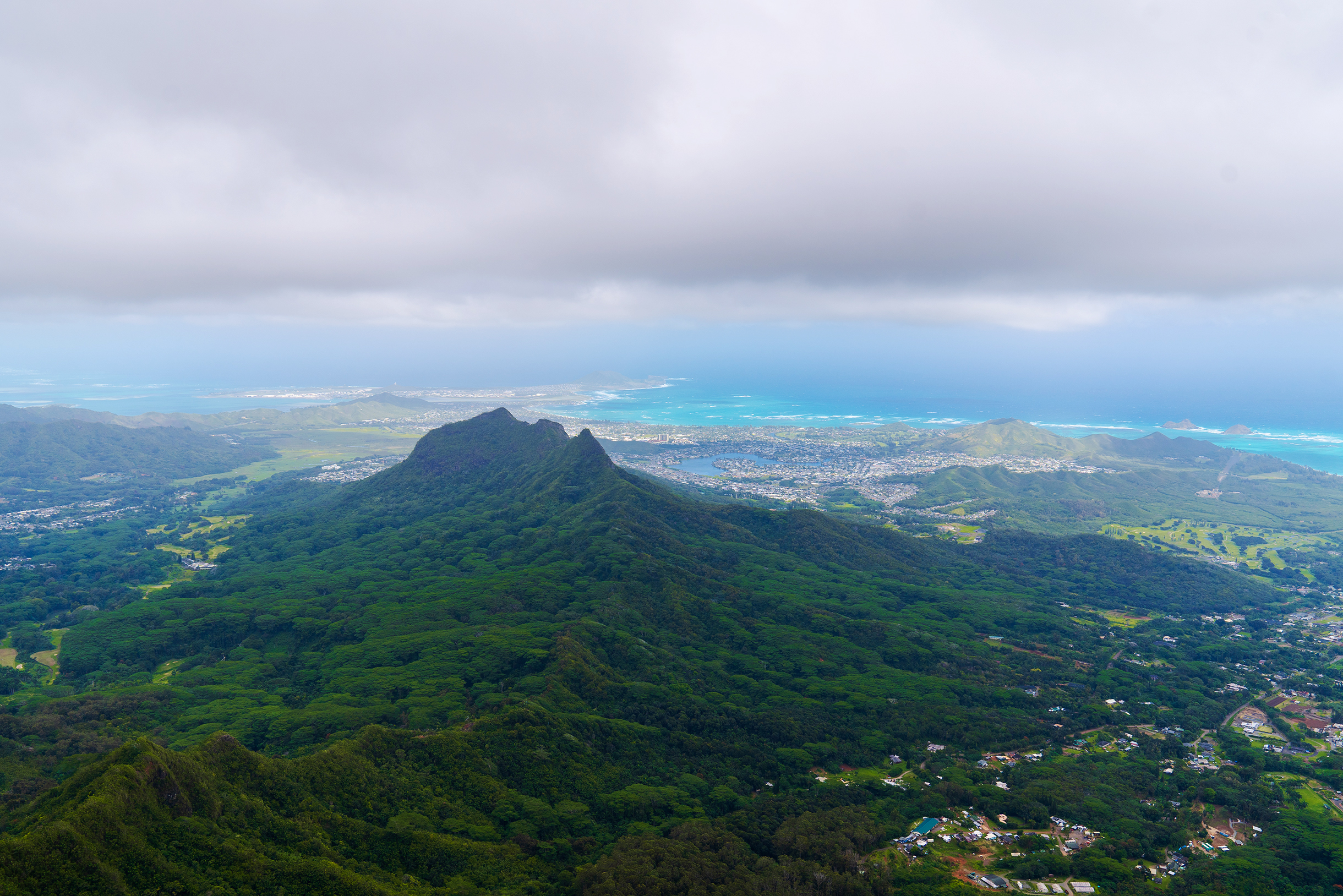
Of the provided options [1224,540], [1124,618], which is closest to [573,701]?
[1124,618]

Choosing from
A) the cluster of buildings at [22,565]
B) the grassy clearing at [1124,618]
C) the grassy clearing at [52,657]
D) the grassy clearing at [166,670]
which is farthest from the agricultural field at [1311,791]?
the cluster of buildings at [22,565]

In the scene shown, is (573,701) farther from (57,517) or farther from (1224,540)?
(57,517)

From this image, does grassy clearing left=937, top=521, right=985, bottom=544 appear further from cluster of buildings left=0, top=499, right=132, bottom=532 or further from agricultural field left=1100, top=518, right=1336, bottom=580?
cluster of buildings left=0, top=499, right=132, bottom=532

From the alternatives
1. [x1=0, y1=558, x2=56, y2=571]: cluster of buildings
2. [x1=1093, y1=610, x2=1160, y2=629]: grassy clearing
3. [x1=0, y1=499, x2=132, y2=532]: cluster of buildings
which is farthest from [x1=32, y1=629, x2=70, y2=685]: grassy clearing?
[x1=1093, y1=610, x2=1160, y2=629]: grassy clearing

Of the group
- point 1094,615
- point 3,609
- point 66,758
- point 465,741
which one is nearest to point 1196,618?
point 1094,615

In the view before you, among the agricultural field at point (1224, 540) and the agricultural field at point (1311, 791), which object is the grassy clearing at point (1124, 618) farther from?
the agricultural field at point (1224, 540)
